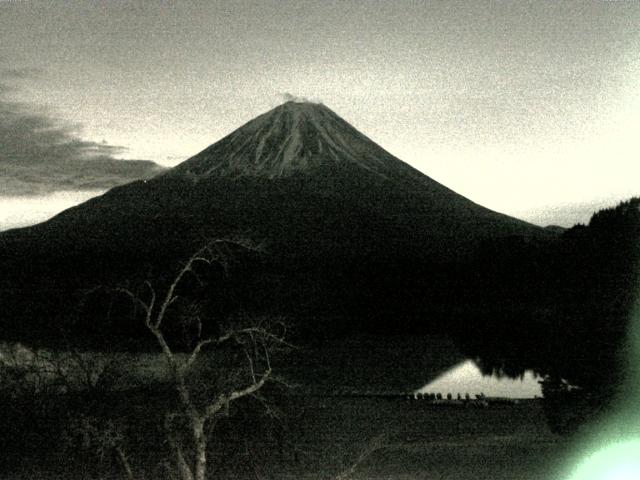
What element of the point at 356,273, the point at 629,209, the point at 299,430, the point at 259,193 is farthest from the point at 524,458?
the point at 259,193

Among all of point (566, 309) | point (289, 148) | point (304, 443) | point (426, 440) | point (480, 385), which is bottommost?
point (566, 309)

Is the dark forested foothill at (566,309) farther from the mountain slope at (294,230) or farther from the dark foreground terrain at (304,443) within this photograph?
the mountain slope at (294,230)

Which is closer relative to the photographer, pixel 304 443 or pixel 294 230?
pixel 304 443

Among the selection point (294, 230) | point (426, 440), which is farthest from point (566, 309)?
point (294, 230)

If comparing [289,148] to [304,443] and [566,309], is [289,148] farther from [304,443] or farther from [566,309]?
[304,443]

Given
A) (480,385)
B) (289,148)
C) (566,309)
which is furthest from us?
(289,148)

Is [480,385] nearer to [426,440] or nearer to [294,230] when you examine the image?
[426,440]

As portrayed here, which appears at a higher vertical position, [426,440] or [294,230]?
[294,230]

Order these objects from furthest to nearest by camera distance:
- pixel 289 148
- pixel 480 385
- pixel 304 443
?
1. pixel 289 148
2. pixel 480 385
3. pixel 304 443

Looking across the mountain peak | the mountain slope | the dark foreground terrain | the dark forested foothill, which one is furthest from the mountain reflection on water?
the mountain peak
